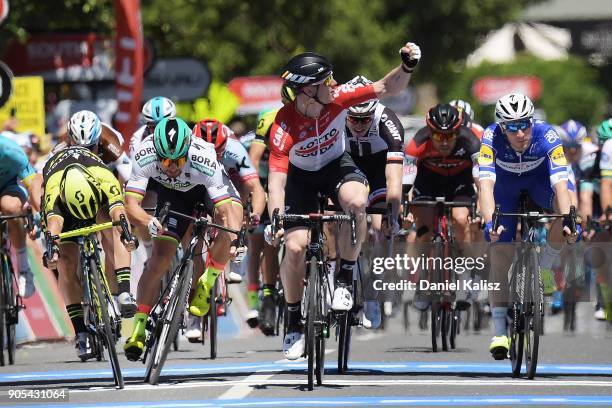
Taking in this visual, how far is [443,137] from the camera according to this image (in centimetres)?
1880

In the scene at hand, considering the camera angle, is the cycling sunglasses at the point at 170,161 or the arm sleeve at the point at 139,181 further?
the arm sleeve at the point at 139,181

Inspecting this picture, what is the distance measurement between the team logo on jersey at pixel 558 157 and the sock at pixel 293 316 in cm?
238

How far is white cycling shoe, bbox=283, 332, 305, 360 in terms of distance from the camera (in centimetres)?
1439

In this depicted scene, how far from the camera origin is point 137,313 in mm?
15180

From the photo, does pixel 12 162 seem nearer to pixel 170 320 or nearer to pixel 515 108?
pixel 170 320

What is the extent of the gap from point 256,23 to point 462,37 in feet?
44.9

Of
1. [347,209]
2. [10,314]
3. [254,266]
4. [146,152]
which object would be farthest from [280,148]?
[254,266]

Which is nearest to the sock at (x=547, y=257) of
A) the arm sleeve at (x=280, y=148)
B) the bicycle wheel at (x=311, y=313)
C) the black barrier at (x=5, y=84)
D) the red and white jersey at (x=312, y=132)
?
the red and white jersey at (x=312, y=132)

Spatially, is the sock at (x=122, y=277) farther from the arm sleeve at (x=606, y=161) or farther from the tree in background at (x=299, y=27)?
the tree in background at (x=299, y=27)

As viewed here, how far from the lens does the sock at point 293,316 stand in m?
14.5

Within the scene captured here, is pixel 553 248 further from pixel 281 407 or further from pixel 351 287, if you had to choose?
pixel 281 407

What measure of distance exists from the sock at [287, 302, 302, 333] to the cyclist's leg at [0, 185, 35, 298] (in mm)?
4177

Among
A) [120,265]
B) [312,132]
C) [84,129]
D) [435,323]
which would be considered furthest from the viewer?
[435,323]

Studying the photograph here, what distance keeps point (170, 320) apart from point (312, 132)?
5.77ft
